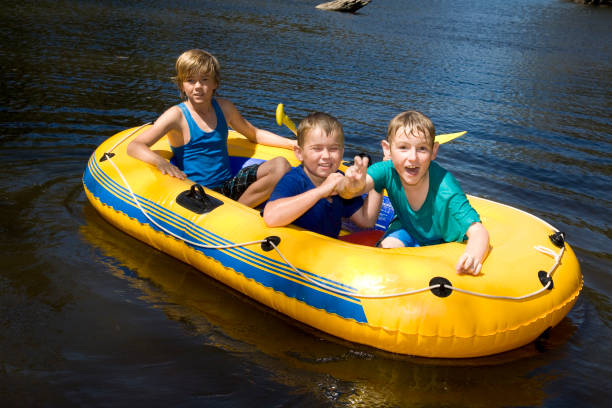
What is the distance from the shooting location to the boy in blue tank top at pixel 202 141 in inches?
160

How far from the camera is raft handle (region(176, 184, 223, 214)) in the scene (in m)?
3.77

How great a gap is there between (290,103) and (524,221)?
5575 mm

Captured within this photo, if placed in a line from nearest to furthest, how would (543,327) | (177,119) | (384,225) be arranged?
(543,327) < (177,119) < (384,225)

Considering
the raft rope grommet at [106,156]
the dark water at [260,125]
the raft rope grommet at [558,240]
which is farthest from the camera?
the raft rope grommet at [106,156]

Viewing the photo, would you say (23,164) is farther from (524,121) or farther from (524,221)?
(524,121)

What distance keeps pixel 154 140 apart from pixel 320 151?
5.15 ft

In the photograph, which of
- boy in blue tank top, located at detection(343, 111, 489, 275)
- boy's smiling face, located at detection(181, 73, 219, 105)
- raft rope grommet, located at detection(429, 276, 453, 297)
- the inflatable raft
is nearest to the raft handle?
the inflatable raft

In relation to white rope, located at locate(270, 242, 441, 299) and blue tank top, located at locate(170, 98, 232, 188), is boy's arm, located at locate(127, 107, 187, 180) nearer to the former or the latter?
blue tank top, located at locate(170, 98, 232, 188)

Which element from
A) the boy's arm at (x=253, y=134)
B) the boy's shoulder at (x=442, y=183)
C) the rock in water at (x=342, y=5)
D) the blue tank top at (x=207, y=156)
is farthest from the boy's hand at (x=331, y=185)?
the rock in water at (x=342, y=5)

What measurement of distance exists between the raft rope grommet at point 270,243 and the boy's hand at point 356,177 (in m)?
0.55

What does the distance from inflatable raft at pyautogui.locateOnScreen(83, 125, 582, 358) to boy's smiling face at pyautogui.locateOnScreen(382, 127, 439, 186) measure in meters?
0.47

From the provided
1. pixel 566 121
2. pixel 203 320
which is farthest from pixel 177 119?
pixel 566 121

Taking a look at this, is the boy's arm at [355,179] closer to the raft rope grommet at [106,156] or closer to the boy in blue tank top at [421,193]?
the boy in blue tank top at [421,193]

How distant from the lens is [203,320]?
11.3 feet
